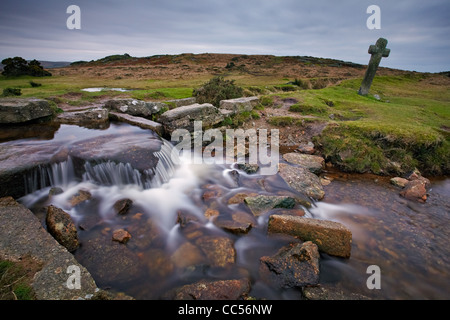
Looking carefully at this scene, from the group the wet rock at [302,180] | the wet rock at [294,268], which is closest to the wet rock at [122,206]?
the wet rock at [294,268]

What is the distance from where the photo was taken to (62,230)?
396 centimetres

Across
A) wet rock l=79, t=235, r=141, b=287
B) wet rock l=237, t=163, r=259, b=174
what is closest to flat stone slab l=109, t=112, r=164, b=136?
wet rock l=237, t=163, r=259, b=174

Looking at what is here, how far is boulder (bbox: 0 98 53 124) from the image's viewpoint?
7516 mm

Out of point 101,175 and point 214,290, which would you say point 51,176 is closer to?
point 101,175

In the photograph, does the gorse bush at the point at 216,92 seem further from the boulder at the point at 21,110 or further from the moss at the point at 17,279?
the moss at the point at 17,279

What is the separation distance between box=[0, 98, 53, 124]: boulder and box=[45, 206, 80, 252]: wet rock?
19.0 feet

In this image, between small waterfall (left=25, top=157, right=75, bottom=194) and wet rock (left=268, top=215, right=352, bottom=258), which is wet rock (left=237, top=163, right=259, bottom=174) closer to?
wet rock (left=268, top=215, right=352, bottom=258)

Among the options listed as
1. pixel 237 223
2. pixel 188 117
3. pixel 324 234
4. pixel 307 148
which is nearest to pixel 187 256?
pixel 237 223

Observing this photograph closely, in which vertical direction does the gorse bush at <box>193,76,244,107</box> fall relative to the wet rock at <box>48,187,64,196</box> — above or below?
above

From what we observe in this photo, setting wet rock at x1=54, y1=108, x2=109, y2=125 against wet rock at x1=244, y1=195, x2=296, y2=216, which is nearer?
wet rock at x1=244, y1=195, x2=296, y2=216

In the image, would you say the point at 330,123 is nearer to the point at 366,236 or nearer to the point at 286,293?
the point at 366,236

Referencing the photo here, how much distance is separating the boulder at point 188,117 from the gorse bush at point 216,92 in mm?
2544

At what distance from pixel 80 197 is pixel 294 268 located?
17.2 ft
